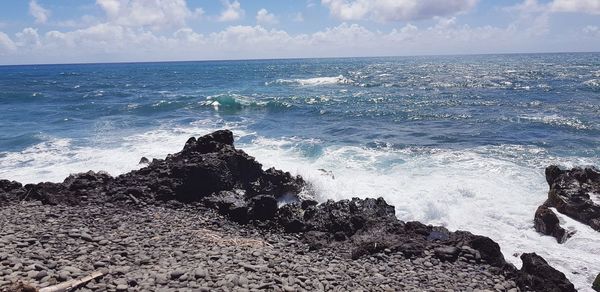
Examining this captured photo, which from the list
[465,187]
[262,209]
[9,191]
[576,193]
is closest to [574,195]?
[576,193]

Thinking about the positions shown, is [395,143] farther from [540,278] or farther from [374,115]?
[540,278]

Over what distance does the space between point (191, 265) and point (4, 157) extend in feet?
61.3

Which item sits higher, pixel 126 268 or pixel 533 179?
pixel 126 268

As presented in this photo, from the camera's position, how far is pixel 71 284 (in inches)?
286

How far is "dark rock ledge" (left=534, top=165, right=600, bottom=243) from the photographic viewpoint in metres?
12.4

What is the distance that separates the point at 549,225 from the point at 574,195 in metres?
1.73

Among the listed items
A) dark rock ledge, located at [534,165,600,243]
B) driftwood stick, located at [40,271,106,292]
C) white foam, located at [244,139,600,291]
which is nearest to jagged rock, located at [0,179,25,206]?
driftwood stick, located at [40,271,106,292]

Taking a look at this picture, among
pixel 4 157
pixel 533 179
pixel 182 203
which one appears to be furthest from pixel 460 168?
pixel 4 157

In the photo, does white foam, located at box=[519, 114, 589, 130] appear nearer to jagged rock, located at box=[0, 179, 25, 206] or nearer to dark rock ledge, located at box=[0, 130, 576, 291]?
dark rock ledge, located at box=[0, 130, 576, 291]

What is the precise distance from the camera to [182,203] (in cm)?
1334

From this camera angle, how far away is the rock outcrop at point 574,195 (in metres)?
12.6

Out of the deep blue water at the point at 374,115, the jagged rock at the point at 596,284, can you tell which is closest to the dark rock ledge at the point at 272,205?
the jagged rock at the point at 596,284

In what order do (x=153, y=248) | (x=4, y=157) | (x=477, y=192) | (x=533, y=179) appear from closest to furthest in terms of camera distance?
(x=153, y=248), (x=477, y=192), (x=533, y=179), (x=4, y=157)

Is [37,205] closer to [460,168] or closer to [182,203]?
[182,203]
